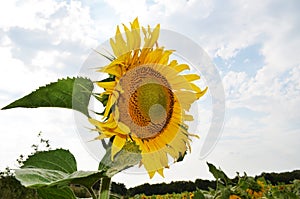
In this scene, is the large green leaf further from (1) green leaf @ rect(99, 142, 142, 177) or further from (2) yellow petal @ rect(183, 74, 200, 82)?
(2) yellow petal @ rect(183, 74, 200, 82)

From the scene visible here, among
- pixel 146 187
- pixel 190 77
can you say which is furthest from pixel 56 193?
pixel 146 187

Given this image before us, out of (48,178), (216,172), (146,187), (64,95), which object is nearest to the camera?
(48,178)

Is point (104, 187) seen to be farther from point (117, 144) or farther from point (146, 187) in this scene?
point (146, 187)

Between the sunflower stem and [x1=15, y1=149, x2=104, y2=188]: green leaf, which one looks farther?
the sunflower stem

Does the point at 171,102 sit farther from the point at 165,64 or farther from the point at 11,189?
the point at 11,189

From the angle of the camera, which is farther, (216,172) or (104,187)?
(216,172)

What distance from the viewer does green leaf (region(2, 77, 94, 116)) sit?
24.6 inches

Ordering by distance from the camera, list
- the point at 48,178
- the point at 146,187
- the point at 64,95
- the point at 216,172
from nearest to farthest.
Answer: the point at 48,178 < the point at 64,95 < the point at 216,172 < the point at 146,187

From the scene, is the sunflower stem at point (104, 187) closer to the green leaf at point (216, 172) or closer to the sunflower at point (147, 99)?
the sunflower at point (147, 99)

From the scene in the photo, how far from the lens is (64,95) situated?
642 millimetres

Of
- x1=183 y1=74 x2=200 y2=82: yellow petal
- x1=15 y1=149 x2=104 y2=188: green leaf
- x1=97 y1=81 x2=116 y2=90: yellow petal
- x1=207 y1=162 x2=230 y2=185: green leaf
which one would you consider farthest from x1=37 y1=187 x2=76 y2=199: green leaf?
x1=207 y1=162 x2=230 y2=185: green leaf

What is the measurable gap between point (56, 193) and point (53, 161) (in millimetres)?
61

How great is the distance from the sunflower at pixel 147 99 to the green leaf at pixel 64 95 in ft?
0.09

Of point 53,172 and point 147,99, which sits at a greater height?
point 147,99
